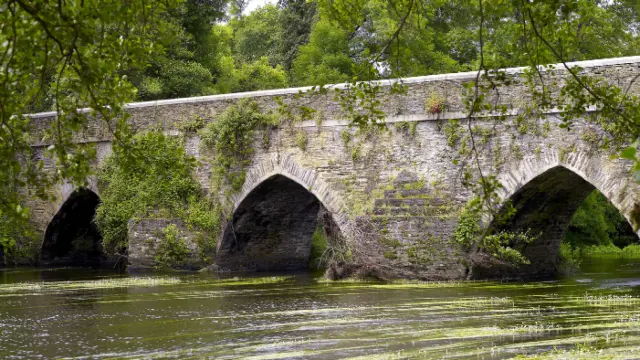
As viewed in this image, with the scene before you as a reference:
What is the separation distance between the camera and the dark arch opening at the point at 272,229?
19.1 meters

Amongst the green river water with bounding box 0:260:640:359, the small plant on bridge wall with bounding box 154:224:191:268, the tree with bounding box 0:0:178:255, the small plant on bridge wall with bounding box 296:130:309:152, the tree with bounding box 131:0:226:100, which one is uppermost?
the tree with bounding box 131:0:226:100

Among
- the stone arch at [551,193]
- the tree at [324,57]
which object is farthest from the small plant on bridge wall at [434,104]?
the tree at [324,57]

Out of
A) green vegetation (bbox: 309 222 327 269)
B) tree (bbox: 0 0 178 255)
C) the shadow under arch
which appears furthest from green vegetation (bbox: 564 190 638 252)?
tree (bbox: 0 0 178 255)

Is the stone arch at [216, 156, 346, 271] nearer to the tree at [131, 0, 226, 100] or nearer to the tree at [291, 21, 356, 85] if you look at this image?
the tree at [131, 0, 226, 100]

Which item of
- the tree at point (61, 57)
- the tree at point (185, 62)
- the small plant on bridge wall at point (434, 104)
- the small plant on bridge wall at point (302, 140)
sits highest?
the tree at point (185, 62)

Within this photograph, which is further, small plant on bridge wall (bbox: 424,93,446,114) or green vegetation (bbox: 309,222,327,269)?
green vegetation (bbox: 309,222,327,269)

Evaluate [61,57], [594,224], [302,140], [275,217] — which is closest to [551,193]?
[302,140]

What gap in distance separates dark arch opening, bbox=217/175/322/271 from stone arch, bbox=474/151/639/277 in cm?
472

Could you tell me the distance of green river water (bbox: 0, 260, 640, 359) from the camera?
9711 millimetres

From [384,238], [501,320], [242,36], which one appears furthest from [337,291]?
[242,36]

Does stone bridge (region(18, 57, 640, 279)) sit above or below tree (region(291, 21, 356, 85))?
below

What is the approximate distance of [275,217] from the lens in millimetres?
19859

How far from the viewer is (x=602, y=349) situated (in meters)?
9.21

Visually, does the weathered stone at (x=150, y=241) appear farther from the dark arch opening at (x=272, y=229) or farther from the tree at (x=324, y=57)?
the tree at (x=324, y=57)
